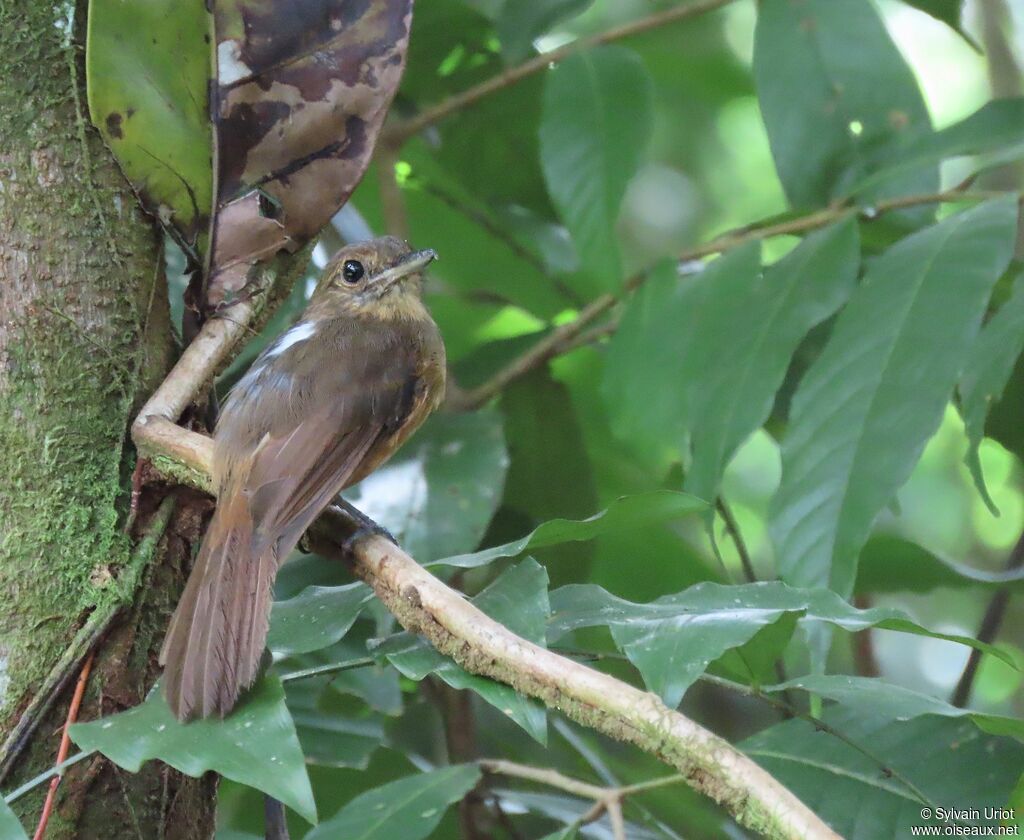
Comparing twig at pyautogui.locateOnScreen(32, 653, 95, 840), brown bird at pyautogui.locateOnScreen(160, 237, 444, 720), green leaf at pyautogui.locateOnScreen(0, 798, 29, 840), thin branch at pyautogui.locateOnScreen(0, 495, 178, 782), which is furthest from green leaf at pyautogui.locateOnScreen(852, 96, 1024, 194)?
green leaf at pyautogui.locateOnScreen(0, 798, 29, 840)

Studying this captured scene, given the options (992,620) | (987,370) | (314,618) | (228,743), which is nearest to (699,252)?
(987,370)

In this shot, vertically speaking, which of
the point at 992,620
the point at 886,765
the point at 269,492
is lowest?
the point at 992,620

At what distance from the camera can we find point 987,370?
7.06 feet

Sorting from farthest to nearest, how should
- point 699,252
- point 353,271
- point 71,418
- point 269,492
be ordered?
point 353,271 → point 699,252 → point 269,492 → point 71,418

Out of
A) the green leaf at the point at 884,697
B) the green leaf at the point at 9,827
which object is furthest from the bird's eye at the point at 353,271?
the green leaf at the point at 9,827

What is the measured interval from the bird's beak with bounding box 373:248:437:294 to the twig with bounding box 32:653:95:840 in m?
1.71

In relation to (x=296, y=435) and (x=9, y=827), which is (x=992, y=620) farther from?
(x=9, y=827)

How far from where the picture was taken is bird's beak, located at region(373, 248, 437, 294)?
3.26 meters

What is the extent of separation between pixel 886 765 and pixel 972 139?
5.02 feet

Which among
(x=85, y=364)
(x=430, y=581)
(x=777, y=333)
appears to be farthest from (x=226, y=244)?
(x=777, y=333)

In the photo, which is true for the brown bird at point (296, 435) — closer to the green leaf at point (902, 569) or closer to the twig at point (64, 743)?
the twig at point (64, 743)

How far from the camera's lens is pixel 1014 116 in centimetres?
270

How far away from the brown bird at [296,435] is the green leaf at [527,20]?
631 mm

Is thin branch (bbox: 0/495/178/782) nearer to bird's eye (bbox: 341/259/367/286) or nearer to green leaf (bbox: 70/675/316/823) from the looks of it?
green leaf (bbox: 70/675/316/823)
